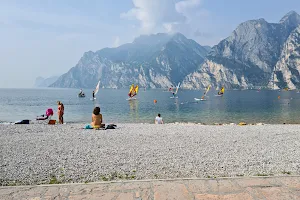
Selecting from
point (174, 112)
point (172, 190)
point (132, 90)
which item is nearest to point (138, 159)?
point (172, 190)

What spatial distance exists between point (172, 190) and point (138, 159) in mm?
3781

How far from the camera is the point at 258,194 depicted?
20.9 feet

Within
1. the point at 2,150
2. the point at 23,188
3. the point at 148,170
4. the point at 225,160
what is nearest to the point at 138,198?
the point at 148,170

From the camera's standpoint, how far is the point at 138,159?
1038 cm

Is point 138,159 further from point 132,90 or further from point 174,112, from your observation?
point 132,90

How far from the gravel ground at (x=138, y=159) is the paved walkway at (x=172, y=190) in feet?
2.67

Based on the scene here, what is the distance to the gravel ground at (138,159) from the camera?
8.48m

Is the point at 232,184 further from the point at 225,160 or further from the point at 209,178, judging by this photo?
the point at 225,160

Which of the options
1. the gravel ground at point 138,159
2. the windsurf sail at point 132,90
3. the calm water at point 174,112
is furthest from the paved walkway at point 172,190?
the windsurf sail at point 132,90

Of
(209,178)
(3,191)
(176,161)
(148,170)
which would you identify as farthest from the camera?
(176,161)

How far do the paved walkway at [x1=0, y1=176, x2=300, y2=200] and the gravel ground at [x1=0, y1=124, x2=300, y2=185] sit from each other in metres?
0.81

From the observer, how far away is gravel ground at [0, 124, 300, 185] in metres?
8.48

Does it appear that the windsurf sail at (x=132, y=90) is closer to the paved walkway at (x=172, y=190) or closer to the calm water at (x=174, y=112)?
the calm water at (x=174, y=112)

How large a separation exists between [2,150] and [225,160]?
10808mm
